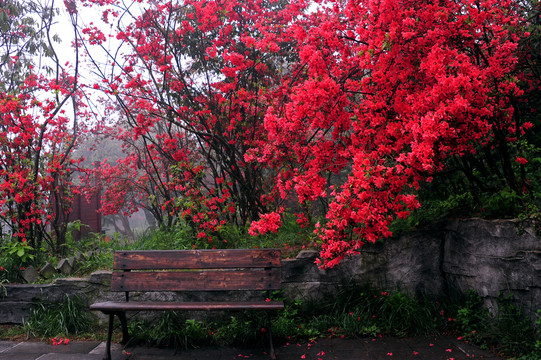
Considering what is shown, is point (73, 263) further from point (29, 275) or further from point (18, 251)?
point (18, 251)

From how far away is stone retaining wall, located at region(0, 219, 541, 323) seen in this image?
140 inches

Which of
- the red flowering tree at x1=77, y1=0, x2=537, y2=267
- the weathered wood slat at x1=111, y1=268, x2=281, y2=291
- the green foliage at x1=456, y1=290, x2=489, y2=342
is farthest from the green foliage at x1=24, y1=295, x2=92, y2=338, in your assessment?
the green foliage at x1=456, y1=290, x2=489, y2=342

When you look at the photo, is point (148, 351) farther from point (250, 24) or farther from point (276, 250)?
point (250, 24)

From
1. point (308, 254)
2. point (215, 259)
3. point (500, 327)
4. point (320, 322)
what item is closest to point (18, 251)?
point (215, 259)

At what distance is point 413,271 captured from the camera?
415cm

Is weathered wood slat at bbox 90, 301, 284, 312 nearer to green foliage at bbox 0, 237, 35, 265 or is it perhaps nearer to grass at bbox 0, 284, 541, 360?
grass at bbox 0, 284, 541, 360

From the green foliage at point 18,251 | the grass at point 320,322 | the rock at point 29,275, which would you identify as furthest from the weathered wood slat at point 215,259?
the green foliage at point 18,251

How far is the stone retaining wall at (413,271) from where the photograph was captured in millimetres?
3547

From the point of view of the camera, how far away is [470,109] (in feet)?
9.77

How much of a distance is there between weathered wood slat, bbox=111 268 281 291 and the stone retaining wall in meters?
0.51

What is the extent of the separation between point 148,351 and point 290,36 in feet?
13.6

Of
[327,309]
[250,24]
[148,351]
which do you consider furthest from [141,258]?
[250,24]

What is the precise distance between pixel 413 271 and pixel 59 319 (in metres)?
3.60

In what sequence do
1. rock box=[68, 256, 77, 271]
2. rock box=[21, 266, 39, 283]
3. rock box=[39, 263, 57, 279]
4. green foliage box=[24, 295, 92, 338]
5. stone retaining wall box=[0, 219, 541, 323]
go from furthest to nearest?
rock box=[68, 256, 77, 271], rock box=[39, 263, 57, 279], rock box=[21, 266, 39, 283], green foliage box=[24, 295, 92, 338], stone retaining wall box=[0, 219, 541, 323]
